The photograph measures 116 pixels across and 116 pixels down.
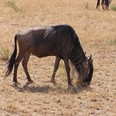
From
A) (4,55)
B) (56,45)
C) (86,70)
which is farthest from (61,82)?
(4,55)

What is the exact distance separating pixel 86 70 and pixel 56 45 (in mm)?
771

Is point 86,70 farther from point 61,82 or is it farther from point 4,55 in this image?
point 4,55

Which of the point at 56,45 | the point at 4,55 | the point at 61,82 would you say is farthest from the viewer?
the point at 4,55

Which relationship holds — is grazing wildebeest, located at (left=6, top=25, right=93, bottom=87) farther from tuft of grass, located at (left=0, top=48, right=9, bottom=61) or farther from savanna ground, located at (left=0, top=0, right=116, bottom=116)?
tuft of grass, located at (left=0, top=48, right=9, bottom=61)

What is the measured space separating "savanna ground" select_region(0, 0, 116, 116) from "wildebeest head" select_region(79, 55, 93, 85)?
7.1 inches

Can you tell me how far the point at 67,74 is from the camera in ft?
25.7

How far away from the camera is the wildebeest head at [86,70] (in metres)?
7.82

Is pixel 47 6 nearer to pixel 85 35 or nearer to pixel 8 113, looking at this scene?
pixel 85 35

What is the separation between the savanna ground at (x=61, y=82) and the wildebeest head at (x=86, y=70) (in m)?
0.18

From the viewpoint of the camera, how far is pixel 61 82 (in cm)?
811

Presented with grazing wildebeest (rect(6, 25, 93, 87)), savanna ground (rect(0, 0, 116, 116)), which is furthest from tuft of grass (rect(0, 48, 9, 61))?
grazing wildebeest (rect(6, 25, 93, 87))

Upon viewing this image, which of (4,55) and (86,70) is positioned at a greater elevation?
(86,70)

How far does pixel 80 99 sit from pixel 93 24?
8.43 m

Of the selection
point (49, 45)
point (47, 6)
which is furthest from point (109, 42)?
point (47, 6)
